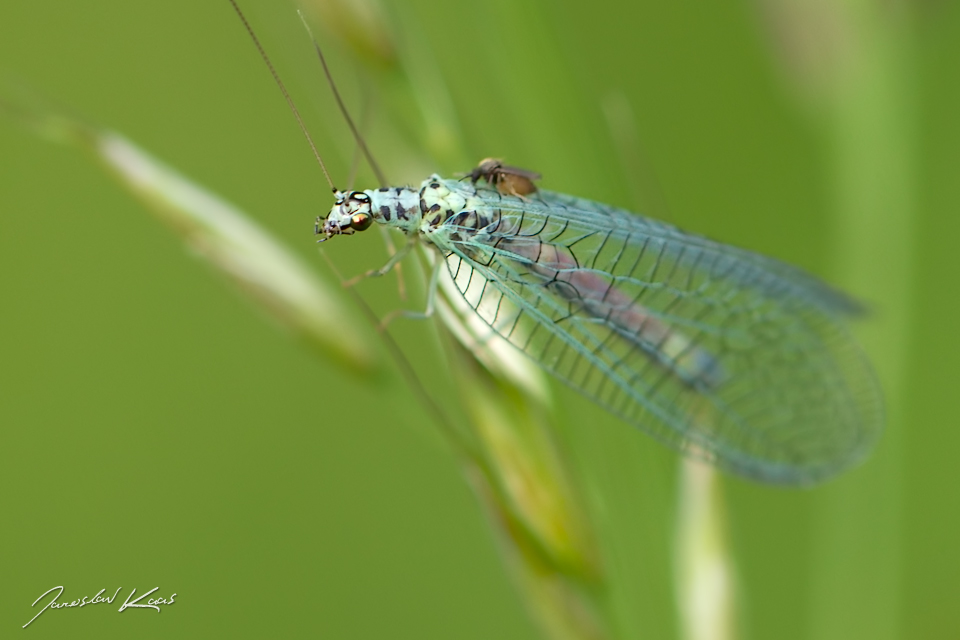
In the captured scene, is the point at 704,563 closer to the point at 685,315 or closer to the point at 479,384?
the point at 479,384

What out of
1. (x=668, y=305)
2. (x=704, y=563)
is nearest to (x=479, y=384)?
(x=704, y=563)

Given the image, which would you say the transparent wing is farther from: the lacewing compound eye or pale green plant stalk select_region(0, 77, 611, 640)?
pale green plant stalk select_region(0, 77, 611, 640)

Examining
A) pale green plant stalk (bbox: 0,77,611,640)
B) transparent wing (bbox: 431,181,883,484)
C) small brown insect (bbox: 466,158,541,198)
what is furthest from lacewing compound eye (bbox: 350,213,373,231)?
pale green plant stalk (bbox: 0,77,611,640)

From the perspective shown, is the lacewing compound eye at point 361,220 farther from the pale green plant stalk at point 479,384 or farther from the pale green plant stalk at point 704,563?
the pale green plant stalk at point 704,563

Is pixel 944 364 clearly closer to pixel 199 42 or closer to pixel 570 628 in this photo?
pixel 570 628

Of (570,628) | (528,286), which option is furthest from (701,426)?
(570,628)

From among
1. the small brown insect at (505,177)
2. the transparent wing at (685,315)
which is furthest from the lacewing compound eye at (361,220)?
the small brown insect at (505,177)

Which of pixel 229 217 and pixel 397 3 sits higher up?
pixel 397 3

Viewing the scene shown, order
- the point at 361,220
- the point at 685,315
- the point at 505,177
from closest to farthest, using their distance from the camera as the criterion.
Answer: the point at 505,177
the point at 361,220
the point at 685,315
